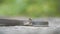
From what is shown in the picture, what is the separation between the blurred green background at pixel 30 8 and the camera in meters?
0.95

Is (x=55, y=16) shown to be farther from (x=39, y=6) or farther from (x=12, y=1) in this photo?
(x=12, y=1)

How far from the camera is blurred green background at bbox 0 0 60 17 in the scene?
37.4 inches

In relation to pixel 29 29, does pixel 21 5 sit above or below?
above

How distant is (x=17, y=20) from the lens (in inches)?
36.1

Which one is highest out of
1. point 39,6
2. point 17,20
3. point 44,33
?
point 39,6

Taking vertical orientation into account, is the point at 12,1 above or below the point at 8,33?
above

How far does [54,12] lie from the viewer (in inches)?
37.2

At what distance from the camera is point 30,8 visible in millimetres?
958

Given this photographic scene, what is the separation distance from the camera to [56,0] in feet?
3.14

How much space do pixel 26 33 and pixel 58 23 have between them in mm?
291

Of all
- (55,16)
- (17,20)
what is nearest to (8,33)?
(17,20)

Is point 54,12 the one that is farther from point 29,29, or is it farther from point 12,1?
point 12,1

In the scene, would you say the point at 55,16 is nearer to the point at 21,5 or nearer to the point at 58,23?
the point at 58,23

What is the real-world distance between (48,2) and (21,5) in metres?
0.25
